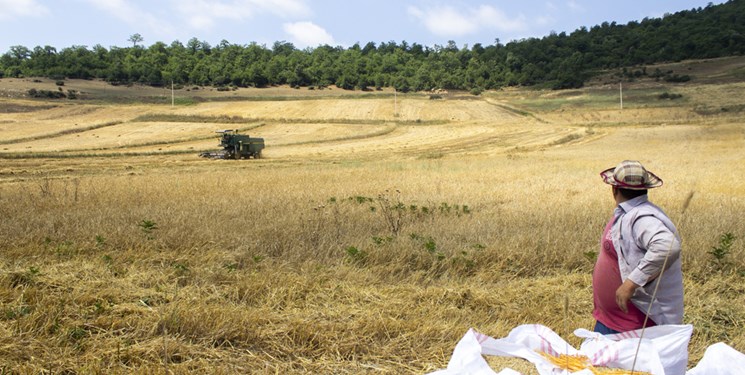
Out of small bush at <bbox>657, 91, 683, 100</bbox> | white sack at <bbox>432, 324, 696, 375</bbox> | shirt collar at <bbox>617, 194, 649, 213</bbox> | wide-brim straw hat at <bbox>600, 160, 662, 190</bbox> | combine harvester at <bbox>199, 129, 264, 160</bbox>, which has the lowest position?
combine harvester at <bbox>199, 129, 264, 160</bbox>

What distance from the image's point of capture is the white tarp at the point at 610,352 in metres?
2.88

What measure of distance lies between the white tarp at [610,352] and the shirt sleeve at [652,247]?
418 millimetres

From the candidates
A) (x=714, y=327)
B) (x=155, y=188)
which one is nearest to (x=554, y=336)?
(x=714, y=327)

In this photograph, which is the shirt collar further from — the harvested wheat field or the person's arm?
the harvested wheat field

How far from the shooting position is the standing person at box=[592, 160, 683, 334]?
3.55m

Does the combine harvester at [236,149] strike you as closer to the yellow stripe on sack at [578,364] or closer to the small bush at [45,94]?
the yellow stripe on sack at [578,364]

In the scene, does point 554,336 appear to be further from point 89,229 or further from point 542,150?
point 542,150

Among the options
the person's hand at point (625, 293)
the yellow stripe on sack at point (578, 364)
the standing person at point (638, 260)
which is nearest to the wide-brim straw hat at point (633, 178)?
the standing person at point (638, 260)

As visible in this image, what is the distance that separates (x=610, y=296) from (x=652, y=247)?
1.87ft

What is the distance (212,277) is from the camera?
18.4 ft

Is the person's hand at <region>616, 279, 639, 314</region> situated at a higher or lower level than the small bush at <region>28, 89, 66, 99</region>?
lower

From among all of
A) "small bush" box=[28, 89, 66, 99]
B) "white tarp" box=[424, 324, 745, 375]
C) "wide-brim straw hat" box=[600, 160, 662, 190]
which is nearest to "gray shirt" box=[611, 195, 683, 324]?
"wide-brim straw hat" box=[600, 160, 662, 190]

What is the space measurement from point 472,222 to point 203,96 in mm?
71516

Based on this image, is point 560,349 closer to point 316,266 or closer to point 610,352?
point 610,352
